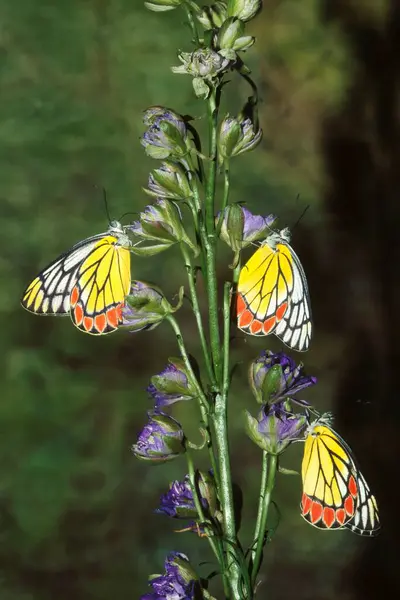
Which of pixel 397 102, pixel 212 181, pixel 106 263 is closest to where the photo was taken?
pixel 212 181

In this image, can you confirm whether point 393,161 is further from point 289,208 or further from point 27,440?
point 27,440

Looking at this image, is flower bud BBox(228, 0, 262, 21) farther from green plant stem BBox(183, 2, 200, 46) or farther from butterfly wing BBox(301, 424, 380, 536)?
butterfly wing BBox(301, 424, 380, 536)

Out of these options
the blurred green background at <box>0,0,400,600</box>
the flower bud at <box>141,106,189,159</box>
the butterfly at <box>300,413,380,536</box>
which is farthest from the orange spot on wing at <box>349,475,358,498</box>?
the blurred green background at <box>0,0,400,600</box>

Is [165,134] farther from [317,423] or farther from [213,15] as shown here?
[317,423]

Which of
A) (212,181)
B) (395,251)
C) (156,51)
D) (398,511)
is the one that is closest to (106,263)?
(212,181)

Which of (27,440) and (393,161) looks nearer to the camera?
(27,440)

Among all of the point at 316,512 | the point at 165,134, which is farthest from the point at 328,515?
the point at 165,134
